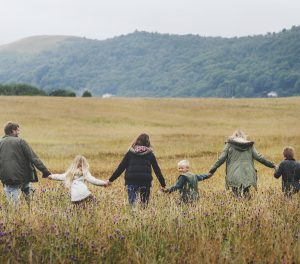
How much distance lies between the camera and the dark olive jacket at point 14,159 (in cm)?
1012

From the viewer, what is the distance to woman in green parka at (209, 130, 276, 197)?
11273 mm

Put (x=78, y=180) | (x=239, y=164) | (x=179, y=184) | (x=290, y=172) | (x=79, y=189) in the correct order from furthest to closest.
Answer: (x=239, y=164), (x=290, y=172), (x=179, y=184), (x=78, y=180), (x=79, y=189)

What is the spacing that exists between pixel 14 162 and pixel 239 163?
432 centimetres

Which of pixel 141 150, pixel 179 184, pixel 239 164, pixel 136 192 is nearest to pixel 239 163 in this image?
pixel 239 164

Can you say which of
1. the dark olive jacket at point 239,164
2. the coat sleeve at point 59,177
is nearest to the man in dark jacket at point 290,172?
the dark olive jacket at point 239,164

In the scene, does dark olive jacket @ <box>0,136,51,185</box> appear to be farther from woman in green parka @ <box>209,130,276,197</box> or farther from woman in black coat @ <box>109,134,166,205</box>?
woman in green parka @ <box>209,130,276,197</box>

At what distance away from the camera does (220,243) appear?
6.66 meters

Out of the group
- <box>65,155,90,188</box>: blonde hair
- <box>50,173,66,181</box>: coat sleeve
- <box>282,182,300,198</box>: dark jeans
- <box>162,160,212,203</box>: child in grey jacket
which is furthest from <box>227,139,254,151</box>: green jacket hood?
<box>50,173,66,181</box>: coat sleeve

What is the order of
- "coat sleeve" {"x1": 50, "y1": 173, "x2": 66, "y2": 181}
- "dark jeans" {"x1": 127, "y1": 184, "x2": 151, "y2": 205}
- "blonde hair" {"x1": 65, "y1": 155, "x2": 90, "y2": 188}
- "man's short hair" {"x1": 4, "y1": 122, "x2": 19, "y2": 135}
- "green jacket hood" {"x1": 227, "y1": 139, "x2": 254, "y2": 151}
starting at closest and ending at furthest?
"blonde hair" {"x1": 65, "y1": 155, "x2": 90, "y2": 188}
"coat sleeve" {"x1": 50, "y1": 173, "x2": 66, "y2": 181}
"man's short hair" {"x1": 4, "y1": 122, "x2": 19, "y2": 135}
"dark jeans" {"x1": 127, "y1": 184, "x2": 151, "y2": 205}
"green jacket hood" {"x1": 227, "y1": 139, "x2": 254, "y2": 151}

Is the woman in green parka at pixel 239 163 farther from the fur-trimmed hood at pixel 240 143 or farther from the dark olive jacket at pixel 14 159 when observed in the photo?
the dark olive jacket at pixel 14 159

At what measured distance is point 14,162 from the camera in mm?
10133

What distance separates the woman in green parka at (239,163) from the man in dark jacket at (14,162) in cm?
355

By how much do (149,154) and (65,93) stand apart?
84142mm

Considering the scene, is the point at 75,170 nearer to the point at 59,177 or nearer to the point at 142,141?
the point at 59,177
